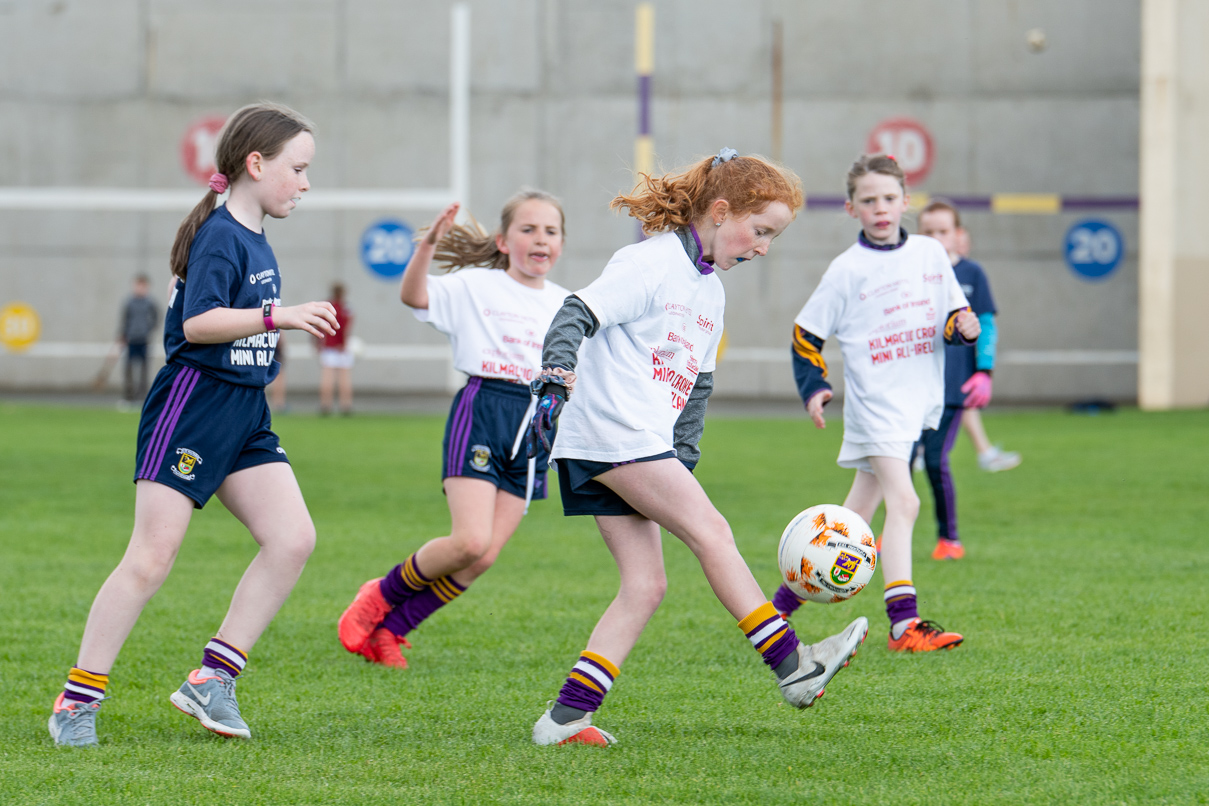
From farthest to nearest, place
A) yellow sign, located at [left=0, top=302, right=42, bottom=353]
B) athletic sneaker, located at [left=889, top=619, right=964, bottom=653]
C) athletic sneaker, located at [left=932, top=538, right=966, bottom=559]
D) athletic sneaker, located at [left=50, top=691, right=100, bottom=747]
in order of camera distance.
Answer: yellow sign, located at [left=0, top=302, right=42, bottom=353]
athletic sneaker, located at [left=932, top=538, right=966, bottom=559]
athletic sneaker, located at [left=889, top=619, right=964, bottom=653]
athletic sneaker, located at [left=50, top=691, right=100, bottom=747]

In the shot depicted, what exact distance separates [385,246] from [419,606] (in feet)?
→ 60.8

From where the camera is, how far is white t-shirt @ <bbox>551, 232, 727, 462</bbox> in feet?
12.2

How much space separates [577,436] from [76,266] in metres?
22.1

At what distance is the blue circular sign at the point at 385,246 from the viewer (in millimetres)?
23125

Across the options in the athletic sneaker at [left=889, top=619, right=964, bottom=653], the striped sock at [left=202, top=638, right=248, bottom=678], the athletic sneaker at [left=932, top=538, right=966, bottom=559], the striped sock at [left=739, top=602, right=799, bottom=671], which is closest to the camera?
the striped sock at [left=739, top=602, right=799, bottom=671]

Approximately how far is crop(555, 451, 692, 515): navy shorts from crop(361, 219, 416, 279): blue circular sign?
1963 centimetres

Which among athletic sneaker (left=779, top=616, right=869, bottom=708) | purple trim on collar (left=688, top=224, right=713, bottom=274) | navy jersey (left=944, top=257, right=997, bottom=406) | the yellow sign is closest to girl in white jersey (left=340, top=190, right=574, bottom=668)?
purple trim on collar (left=688, top=224, right=713, bottom=274)

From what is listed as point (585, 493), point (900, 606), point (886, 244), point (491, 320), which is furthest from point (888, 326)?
point (585, 493)

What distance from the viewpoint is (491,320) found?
530cm

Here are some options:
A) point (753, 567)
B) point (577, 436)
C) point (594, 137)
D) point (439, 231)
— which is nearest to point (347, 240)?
point (594, 137)

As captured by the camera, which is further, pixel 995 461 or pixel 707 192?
pixel 995 461

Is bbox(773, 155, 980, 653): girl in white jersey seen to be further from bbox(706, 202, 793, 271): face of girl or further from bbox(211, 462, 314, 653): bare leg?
bbox(211, 462, 314, 653): bare leg

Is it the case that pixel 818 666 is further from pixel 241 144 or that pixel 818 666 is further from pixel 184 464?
pixel 241 144

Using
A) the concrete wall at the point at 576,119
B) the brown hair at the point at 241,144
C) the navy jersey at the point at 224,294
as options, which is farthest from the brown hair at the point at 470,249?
the concrete wall at the point at 576,119
